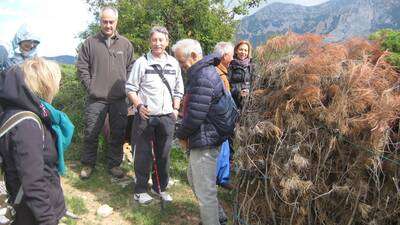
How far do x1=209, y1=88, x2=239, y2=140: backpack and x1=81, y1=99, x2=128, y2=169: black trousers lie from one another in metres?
1.97

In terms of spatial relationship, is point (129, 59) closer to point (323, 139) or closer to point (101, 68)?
point (101, 68)

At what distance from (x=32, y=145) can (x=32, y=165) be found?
4.9 inches

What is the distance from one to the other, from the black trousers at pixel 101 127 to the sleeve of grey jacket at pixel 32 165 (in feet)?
9.39

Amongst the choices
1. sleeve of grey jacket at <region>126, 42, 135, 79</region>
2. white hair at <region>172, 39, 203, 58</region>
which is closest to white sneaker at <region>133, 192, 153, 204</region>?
sleeve of grey jacket at <region>126, 42, 135, 79</region>

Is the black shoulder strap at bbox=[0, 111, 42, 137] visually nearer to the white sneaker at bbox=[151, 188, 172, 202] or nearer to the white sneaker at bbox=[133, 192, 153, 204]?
the white sneaker at bbox=[133, 192, 153, 204]

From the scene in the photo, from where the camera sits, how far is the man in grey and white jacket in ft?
15.9

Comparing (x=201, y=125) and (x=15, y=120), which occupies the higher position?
(x=15, y=120)

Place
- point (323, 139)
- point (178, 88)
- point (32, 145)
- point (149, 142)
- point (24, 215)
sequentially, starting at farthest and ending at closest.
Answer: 1. point (178, 88)
2. point (149, 142)
3. point (323, 139)
4. point (24, 215)
5. point (32, 145)

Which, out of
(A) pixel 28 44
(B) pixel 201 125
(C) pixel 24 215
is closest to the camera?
(C) pixel 24 215

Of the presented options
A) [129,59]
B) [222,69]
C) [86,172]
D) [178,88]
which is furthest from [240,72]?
[86,172]

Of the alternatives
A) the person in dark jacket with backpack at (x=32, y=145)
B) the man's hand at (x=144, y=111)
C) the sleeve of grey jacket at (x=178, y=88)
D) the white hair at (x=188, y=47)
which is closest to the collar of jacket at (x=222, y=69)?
the sleeve of grey jacket at (x=178, y=88)

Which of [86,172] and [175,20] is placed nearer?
[86,172]

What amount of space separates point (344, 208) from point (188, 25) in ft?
15.0

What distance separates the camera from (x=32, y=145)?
2.52m
